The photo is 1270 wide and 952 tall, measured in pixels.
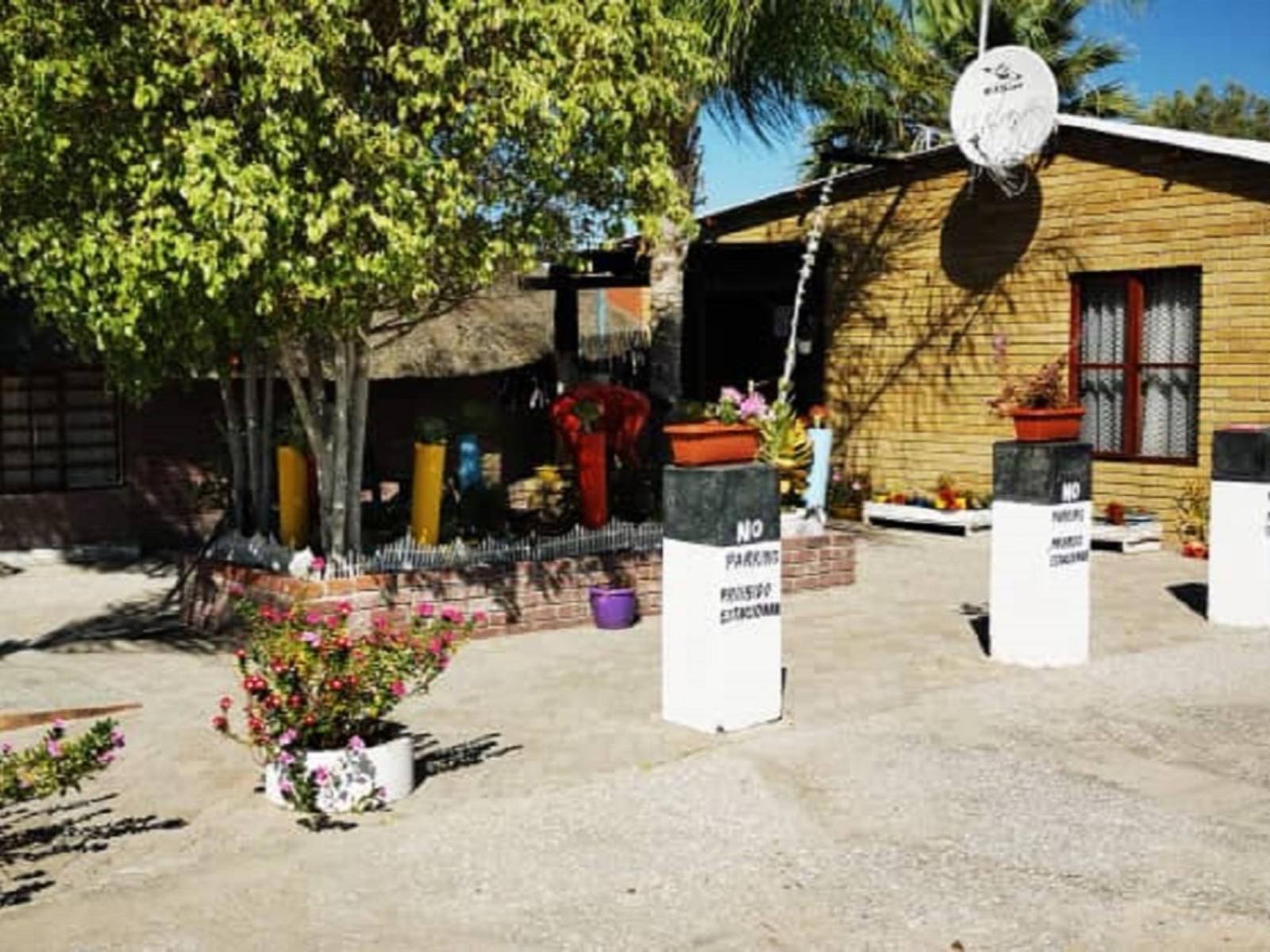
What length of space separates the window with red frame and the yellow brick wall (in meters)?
0.19

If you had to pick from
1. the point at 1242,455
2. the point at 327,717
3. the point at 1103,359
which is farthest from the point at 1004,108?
the point at 327,717

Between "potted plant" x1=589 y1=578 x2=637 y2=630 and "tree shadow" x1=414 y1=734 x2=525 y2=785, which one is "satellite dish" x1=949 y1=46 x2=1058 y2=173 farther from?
"tree shadow" x1=414 y1=734 x2=525 y2=785

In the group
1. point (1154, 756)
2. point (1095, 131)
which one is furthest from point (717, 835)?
point (1095, 131)

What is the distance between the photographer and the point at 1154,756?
749cm

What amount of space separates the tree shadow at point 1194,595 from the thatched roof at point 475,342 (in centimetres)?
776

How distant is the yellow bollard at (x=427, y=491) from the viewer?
11422 mm

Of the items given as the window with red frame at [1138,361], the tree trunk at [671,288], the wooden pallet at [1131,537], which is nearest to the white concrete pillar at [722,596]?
the tree trunk at [671,288]

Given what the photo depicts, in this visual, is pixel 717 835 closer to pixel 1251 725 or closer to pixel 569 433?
pixel 1251 725

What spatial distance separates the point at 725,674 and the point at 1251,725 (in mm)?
2868

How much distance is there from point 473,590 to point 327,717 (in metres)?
4.13

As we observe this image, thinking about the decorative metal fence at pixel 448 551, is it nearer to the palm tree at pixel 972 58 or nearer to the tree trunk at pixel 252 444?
the tree trunk at pixel 252 444

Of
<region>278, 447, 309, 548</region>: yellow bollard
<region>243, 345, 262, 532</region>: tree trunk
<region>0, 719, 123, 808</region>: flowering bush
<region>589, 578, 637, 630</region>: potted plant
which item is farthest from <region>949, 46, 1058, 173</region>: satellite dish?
<region>0, 719, 123, 808</region>: flowering bush

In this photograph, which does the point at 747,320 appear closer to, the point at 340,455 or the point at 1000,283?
the point at 1000,283

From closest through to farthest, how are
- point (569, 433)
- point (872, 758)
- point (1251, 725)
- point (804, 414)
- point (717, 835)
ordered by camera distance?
point (717, 835) → point (872, 758) → point (1251, 725) → point (569, 433) → point (804, 414)
